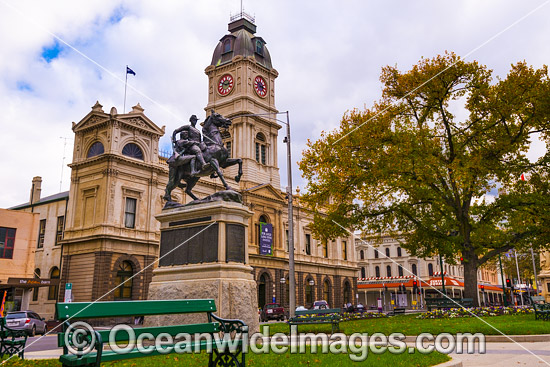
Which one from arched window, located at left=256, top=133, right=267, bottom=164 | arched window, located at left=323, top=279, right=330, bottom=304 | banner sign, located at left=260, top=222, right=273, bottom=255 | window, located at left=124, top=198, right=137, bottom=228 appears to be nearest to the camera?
window, located at left=124, top=198, right=137, bottom=228

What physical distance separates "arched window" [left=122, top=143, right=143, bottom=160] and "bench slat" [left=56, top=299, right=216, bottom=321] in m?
33.8

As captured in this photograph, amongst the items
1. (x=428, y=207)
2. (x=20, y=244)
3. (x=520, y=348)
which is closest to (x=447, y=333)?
(x=520, y=348)

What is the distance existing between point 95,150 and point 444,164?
2806 cm

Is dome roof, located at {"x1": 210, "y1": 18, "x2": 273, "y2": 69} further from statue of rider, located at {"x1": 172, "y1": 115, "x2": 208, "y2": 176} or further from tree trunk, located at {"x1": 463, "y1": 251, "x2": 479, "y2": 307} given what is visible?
statue of rider, located at {"x1": 172, "y1": 115, "x2": 208, "y2": 176}

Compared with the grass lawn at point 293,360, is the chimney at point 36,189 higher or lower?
higher

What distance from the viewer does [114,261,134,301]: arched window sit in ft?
122

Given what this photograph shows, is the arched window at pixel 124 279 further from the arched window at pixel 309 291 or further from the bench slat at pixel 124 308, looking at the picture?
the bench slat at pixel 124 308

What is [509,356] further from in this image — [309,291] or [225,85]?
[225,85]

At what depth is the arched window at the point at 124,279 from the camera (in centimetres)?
3731

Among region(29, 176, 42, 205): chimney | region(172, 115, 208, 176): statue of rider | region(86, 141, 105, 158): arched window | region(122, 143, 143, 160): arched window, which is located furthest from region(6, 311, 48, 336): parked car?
region(29, 176, 42, 205): chimney

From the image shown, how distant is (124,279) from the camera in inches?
1492

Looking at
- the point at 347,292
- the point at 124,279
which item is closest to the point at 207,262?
the point at 124,279

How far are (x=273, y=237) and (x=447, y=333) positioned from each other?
130 feet

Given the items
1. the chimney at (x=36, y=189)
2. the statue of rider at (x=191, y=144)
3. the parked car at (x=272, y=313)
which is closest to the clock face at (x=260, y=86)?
the chimney at (x=36, y=189)
